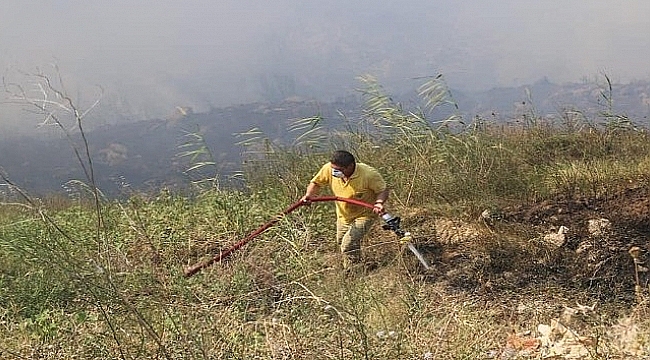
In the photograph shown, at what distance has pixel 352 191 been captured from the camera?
5414 millimetres

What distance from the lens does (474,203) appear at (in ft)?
19.8

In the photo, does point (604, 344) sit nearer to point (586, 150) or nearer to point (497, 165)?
point (497, 165)

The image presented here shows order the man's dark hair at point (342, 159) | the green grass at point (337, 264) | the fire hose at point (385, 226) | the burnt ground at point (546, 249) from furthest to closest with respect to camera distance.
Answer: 1. the man's dark hair at point (342, 159)
2. the burnt ground at point (546, 249)
3. the fire hose at point (385, 226)
4. the green grass at point (337, 264)

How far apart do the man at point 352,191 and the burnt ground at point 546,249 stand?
441 mm

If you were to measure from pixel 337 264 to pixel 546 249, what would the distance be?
172 cm

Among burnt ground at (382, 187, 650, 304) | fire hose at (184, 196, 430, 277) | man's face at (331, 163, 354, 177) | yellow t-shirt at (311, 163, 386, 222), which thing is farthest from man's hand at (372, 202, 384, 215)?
burnt ground at (382, 187, 650, 304)

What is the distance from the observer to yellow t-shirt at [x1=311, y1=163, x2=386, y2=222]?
5.37 m

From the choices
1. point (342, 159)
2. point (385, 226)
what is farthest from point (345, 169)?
point (385, 226)

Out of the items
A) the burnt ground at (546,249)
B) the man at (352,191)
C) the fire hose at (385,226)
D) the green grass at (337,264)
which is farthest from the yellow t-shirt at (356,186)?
the burnt ground at (546,249)

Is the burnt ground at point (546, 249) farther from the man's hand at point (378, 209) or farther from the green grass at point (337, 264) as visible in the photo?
the man's hand at point (378, 209)

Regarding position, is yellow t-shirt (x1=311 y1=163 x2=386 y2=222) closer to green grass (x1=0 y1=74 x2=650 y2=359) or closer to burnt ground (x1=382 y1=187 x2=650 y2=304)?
green grass (x1=0 y1=74 x2=650 y2=359)

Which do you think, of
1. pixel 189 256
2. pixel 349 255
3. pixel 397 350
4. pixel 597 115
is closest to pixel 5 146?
pixel 189 256

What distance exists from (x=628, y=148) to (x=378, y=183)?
3741 mm

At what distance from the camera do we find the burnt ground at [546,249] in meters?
4.98
